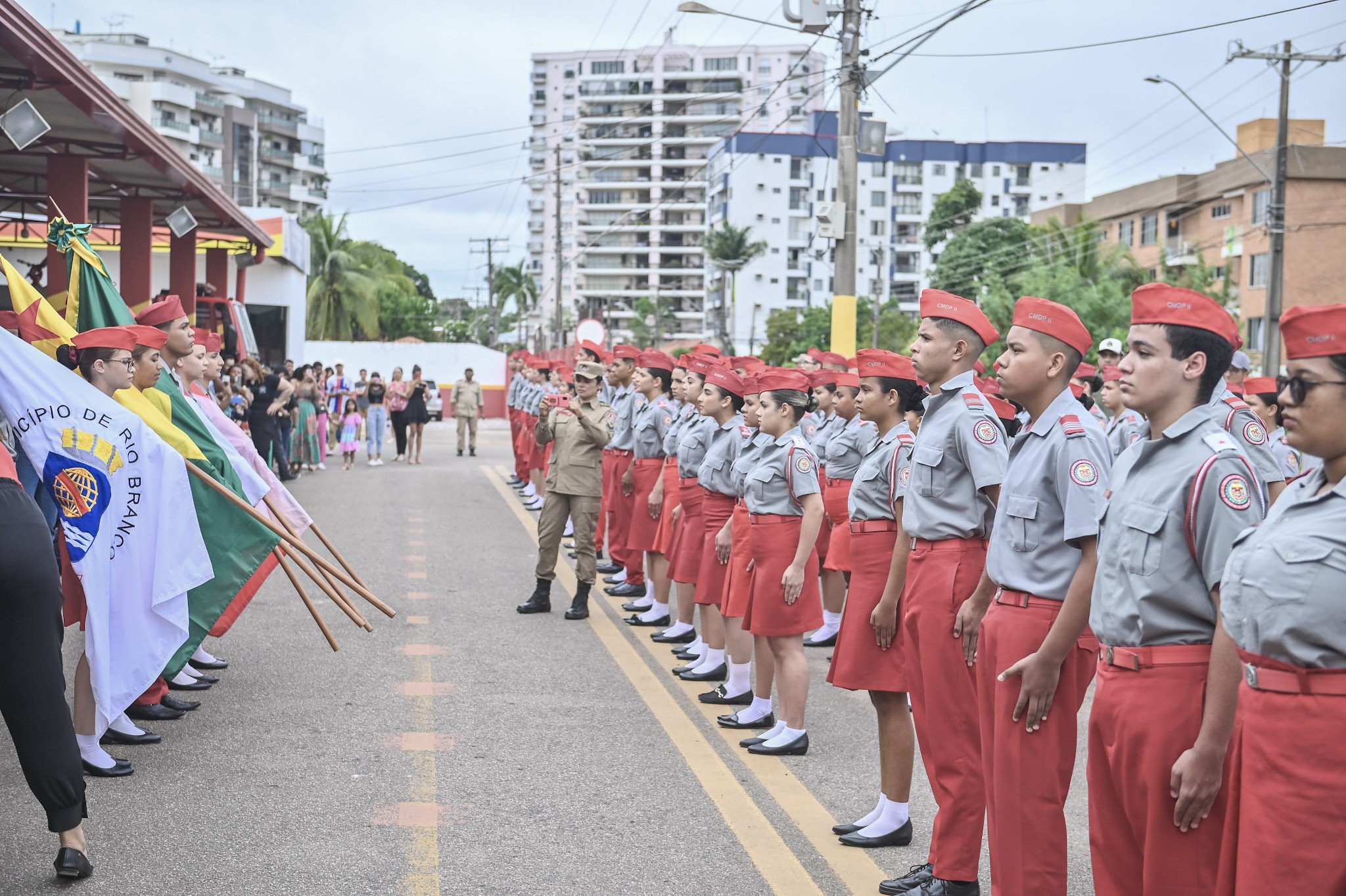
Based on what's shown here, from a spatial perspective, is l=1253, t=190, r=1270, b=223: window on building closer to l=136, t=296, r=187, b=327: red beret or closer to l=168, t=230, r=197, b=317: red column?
l=168, t=230, r=197, b=317: red column

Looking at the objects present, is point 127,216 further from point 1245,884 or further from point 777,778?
point 1245,884

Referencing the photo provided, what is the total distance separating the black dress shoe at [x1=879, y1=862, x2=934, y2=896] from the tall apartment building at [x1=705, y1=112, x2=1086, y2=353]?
101206mm

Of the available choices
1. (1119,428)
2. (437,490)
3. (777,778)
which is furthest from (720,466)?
(437,490)

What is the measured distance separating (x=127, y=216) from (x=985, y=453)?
800 inches

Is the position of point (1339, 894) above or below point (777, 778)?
above

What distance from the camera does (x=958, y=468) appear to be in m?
5.19

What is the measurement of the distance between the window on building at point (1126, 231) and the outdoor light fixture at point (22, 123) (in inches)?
2102

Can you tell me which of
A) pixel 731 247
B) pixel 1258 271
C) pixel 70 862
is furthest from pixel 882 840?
pixel 731 247

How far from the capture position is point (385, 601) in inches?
448

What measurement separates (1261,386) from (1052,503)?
263 inches

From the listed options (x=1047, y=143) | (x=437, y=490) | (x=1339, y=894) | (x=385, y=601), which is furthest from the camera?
(x=1047, y=143)

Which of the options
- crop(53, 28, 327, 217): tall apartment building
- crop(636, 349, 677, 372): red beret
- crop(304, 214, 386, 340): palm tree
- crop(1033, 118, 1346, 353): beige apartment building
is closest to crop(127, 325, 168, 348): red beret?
crop(636, 349, 677, 372): red beret

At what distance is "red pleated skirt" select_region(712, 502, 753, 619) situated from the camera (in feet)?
24.7

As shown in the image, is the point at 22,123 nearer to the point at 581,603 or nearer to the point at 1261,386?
the point at 581,603
